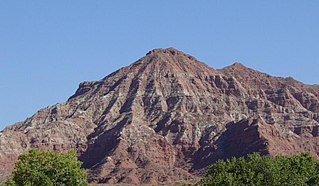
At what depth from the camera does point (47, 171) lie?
62375 millimetres

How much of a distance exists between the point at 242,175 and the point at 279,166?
14.4ft

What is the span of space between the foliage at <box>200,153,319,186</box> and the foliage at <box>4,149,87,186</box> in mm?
17291

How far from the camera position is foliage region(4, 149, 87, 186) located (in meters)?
61.7

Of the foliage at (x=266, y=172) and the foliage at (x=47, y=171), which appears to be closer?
the foliage at (x=47, y=171)

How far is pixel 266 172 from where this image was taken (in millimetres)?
73188

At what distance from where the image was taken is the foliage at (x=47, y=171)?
202ft

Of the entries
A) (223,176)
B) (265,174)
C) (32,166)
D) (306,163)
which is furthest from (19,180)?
(306,163)

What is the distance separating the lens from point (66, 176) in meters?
62.2

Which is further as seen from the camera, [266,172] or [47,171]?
[266,172]

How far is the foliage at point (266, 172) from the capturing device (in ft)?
235

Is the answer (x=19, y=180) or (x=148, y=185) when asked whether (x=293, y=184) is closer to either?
(x=19, y=180)

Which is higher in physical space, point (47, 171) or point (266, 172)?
point (47, 171)

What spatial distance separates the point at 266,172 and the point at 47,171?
80.0ft

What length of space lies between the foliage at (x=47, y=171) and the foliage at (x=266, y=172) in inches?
681
